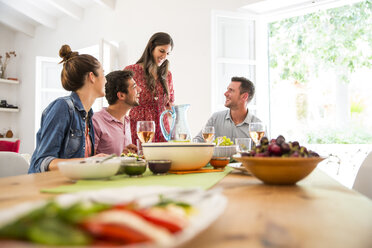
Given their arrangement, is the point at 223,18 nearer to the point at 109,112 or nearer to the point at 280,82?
the point at 109,112

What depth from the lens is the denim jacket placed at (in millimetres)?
1505

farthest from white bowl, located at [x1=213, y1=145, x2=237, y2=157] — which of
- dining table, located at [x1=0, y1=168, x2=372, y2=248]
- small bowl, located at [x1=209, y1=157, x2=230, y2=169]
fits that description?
dining table, located at [x1=0, y1=168, x2=372, y2=248]

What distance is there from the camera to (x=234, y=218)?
0.53m

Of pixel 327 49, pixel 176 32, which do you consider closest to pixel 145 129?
pixel 176 32

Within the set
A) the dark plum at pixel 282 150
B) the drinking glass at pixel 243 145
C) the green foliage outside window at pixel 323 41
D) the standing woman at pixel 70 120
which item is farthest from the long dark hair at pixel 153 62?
the green foliage outside window at pixel 323 41

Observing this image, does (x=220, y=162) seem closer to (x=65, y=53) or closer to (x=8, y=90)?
(x=65, y=53)

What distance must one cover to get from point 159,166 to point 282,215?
1.90 feet

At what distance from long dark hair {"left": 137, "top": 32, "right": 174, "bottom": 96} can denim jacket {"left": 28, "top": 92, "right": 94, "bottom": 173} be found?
1305 millimetres

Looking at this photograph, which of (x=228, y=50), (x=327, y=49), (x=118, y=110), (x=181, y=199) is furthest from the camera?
(x=327, y=49)

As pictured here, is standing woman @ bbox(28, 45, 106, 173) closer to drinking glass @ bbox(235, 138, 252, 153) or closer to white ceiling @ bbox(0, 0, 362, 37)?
drinking glass @ bbox(235, 138, 252, 153)

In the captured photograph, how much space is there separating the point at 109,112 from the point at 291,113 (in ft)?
19.2

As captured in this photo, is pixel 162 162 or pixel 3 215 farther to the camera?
pixel 162 162

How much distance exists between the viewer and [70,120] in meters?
1.63

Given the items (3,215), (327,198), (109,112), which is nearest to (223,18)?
(109,112)
